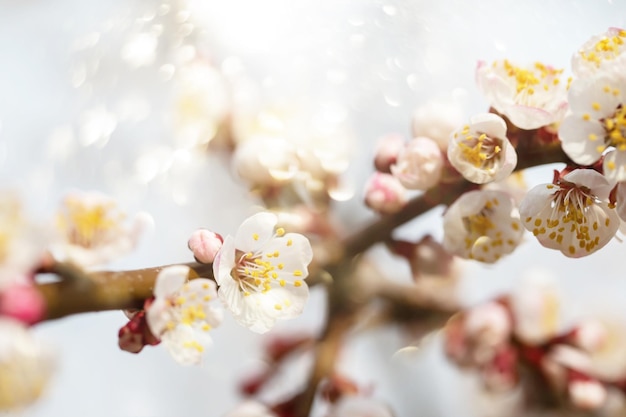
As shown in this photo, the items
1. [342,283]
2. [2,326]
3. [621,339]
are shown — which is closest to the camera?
[2,326]

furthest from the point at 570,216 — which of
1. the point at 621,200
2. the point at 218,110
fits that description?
the point at 218,110

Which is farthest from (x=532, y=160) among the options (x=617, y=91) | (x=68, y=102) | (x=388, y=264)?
(x=68, y=102)

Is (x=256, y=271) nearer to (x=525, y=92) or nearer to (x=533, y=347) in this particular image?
(x=525, y=92)

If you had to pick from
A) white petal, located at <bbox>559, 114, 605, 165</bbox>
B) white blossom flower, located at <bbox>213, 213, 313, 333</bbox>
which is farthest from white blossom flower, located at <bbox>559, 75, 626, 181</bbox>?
white blossom flower, located at <bbox>213, 213, 313, 333</bbox>

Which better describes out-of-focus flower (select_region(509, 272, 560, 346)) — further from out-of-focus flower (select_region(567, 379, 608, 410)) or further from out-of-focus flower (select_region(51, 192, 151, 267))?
out-of-focus flower (select_region(51, 192, 151, 267))

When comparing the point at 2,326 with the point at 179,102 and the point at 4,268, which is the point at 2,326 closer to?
the point at 4,268
